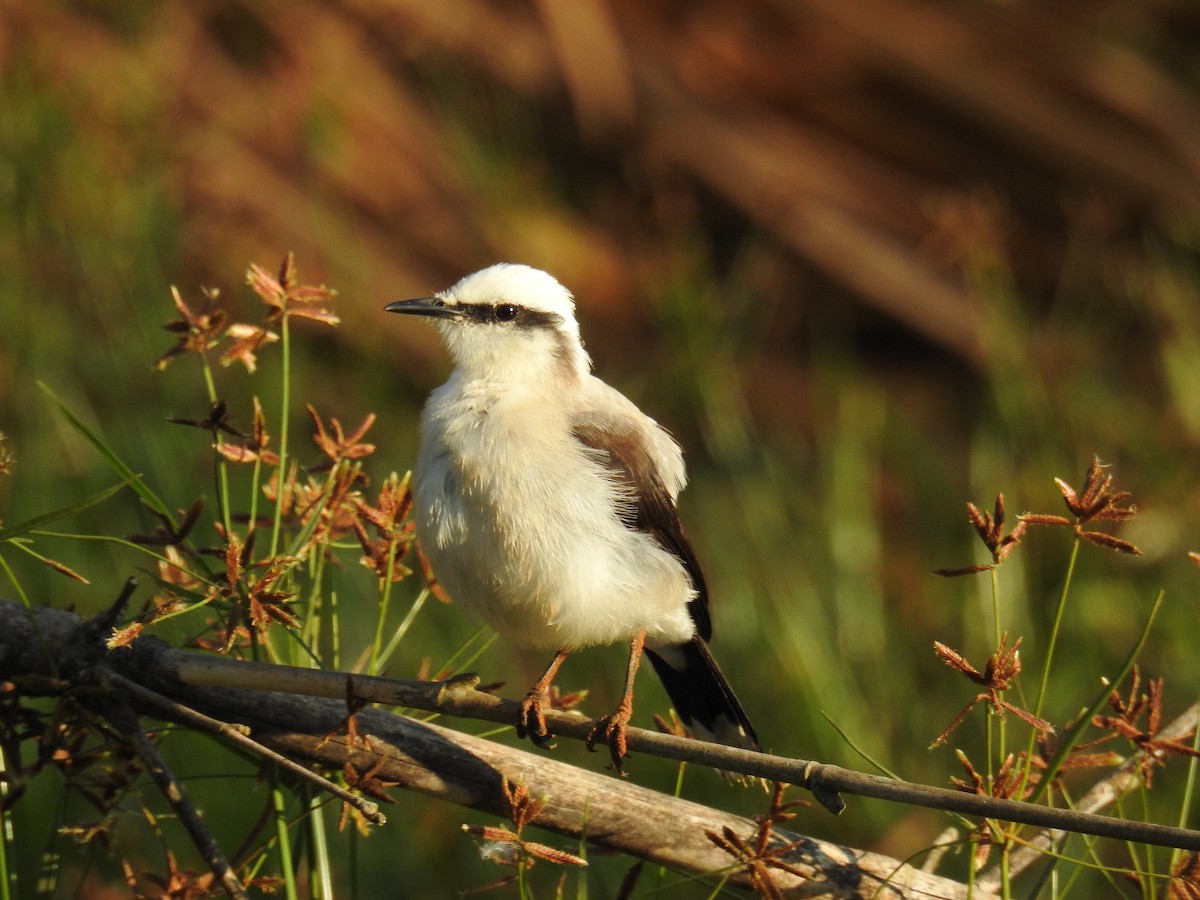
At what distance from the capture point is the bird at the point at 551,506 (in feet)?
10.9

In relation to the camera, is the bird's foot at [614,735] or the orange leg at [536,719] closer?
the orange leg at [536,719]

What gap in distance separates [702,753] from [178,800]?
0.89 meters

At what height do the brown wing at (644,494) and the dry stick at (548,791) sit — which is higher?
the brown wing at (644,494)

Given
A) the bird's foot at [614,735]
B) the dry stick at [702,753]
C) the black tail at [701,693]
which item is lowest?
the black tail at [701,693]

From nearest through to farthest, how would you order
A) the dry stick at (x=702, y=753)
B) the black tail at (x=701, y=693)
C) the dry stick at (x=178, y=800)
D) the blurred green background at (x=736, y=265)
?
the dry stick at (x=702, y=753) < the dry stick at (x=178, y=800) < the black tail at (x=701, y=693) < the blurred green background at (x=736, y=265)

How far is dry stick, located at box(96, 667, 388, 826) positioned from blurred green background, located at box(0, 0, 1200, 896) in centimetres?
130

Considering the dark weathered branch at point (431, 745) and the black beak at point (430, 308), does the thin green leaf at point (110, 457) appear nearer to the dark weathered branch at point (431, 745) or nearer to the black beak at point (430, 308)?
the dark weathered branch at point (431, 745)

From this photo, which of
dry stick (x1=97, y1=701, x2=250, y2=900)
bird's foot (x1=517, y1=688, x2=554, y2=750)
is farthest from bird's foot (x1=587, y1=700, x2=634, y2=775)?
dry stick (x1=97, y1=701, x2=250, y2=900)

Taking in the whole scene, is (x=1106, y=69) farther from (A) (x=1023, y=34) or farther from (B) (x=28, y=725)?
(B) (x=28, y=725)

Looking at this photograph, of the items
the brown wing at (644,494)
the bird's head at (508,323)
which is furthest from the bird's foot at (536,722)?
the bird's head at (508,323)

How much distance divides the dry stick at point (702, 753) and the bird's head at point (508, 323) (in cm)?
133

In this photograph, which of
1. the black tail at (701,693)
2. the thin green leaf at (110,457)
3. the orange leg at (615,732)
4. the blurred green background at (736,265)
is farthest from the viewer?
the blurred green background at (736,265)

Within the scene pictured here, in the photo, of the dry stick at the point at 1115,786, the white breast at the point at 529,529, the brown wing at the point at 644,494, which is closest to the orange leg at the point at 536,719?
the white breast at the point at 529,529

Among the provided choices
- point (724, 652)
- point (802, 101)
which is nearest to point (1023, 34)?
point (802, 101)
